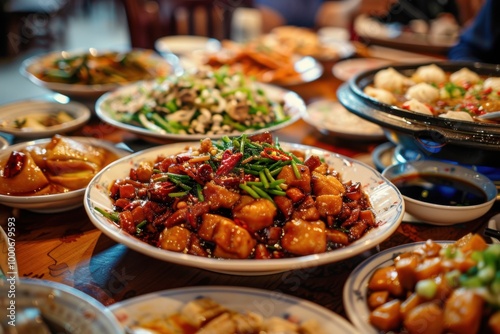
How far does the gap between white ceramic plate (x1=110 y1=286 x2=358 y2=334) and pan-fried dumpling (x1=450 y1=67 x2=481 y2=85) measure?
2083mm

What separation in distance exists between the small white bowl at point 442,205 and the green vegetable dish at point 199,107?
0.84m

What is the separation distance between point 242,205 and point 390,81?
157 centimetres

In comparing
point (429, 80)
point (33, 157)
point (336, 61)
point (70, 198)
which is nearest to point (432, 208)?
point (429, 80)

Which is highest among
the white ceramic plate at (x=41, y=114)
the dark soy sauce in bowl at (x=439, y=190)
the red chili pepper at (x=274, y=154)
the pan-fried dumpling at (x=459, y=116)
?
the red chili pepper at (x=274, y=154)

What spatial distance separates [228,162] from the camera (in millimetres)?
1613

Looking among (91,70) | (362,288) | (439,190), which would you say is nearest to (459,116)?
(439,190)

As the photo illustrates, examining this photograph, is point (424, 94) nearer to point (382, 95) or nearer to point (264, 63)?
point (382, 95)

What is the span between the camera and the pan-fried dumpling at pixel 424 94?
2443 mm

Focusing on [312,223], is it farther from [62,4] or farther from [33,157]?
[62,4]

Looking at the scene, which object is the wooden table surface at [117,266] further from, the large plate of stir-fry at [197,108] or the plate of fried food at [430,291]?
the large plate of stir-fry at [197,108]

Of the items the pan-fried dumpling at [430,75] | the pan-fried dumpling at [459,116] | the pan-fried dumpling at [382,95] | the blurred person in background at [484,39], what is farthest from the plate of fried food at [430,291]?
the blurred person in background at [484,39]

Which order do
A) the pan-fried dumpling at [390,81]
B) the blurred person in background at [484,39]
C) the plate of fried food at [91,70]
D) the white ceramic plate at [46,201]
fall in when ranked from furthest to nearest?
the blurred person in background at [484,39] < the plate of fried food at [91,70] < the pan-fried dumpling at [390,81] < the white ceramic plate at [46,201]

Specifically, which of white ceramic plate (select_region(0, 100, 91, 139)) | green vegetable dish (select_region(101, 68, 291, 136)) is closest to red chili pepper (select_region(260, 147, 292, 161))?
green vegetable dish (select_region(101, 68, 291, 136))

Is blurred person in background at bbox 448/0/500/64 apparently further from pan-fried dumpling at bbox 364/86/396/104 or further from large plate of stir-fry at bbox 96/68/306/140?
large plate of stir-fry at bbox 96/68/306/140
